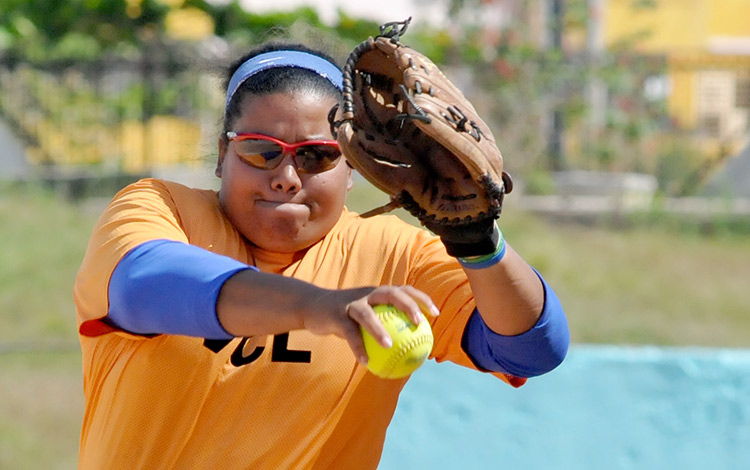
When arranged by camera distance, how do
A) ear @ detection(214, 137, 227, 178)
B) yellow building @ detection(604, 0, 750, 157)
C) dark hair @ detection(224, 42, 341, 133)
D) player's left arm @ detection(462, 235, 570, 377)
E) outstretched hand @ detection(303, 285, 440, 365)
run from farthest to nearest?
yellow building @ detection(604, 0, 750, 157) → ear @ detection(214, 137, 227, 178) → dark hair @ detection(224, 42, 341, 133) → player's left arm @ detection(462, 235, 570, 377) → outstretched hand @ detection(303, 285, 440, 365)

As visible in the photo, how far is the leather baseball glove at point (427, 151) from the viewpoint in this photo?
180 cm

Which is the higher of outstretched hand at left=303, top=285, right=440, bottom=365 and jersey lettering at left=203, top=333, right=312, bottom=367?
outstretched hand at left=303, top=285, right=440, bottom=365

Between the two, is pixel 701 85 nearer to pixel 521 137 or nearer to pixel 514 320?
pixel 521 137

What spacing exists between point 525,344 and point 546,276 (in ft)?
21.3

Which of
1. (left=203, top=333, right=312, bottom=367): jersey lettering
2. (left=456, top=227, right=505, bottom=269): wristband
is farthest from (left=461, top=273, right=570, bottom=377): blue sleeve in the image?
(left=203, top=333, right=312, bottom=367): jersey lettering

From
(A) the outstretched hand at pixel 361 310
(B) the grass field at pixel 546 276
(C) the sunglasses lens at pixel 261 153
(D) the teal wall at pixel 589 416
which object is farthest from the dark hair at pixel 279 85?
(D) the teal wall at pixel 589 416

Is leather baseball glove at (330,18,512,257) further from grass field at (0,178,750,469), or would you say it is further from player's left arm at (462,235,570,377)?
grass field at (0,178,750,469)

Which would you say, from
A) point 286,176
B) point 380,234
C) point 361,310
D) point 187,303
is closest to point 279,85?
point 286,176

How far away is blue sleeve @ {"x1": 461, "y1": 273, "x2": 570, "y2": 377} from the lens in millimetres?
1995

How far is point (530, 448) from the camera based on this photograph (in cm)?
542

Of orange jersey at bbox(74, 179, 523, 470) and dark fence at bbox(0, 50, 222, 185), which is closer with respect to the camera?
orange jersey at bbox(74, 179, 523, 470)

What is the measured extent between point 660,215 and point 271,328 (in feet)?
28.6

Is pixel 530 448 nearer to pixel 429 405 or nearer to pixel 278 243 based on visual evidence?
pixel 429 405

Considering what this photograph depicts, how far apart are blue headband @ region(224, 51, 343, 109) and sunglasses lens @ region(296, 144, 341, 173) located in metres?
0.17
